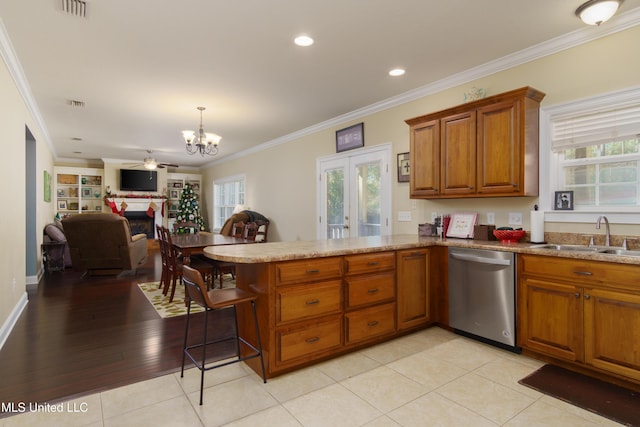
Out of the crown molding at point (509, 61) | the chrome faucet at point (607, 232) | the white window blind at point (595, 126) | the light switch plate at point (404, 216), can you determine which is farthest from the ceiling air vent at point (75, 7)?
the chrome faucet at point (607, 232)

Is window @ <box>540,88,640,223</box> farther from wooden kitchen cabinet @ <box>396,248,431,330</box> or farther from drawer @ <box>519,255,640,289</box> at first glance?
wooden kitchen cabinet @ <box>396,248,431,330</box>

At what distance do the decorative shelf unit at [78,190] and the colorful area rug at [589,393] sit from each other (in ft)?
37.2

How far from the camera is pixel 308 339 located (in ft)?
8.43

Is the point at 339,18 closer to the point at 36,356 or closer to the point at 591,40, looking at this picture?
the point at 591,40

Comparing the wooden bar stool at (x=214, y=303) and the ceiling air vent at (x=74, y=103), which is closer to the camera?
the wooden bar stool at (x=214, y=303)

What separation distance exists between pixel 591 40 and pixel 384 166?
2.43m

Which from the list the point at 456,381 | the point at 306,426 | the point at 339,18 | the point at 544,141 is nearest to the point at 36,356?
the point at 306,426

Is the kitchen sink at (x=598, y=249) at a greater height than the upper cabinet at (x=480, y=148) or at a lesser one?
lesser

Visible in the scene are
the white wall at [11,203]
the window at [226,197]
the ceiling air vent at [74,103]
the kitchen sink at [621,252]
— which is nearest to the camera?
the kitchen sink at [621,252]

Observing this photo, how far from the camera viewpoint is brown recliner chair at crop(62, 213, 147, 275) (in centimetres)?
580

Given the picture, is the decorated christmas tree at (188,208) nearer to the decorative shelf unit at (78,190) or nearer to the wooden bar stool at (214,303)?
the decorative shelf unit at (78,190)

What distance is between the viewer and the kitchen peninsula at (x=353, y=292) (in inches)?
92.0

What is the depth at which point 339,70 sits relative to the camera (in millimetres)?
3652

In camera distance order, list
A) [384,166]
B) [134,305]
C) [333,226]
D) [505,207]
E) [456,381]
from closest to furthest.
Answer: [456,381], [505,207], [134,305], [384,166], [333,226]
